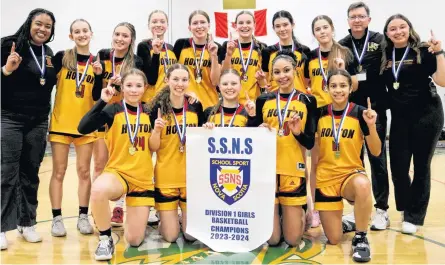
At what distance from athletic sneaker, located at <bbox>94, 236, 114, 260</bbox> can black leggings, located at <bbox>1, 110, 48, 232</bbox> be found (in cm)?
85

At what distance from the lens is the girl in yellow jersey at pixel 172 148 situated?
348 cm

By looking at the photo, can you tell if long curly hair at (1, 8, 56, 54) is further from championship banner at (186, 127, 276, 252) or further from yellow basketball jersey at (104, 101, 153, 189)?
championship banner at (186, 127, 276, 252)

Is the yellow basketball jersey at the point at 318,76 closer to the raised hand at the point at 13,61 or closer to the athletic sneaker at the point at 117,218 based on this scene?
the athletic sneaker at the point at 117,218

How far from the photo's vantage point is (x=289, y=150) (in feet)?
11.1

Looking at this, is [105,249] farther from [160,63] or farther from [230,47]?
[230,47]

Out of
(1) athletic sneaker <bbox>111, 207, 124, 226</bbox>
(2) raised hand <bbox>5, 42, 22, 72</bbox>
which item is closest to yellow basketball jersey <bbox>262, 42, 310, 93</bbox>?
(1) athletic sneaker <bbox>111, 207, 124, 226</bbox>

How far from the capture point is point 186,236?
11.6 feet

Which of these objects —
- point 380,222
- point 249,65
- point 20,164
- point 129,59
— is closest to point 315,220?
point 380,222

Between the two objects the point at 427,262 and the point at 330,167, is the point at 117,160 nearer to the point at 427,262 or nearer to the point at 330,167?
the point at 330,167

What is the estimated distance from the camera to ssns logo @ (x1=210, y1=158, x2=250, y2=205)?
3.26 meters

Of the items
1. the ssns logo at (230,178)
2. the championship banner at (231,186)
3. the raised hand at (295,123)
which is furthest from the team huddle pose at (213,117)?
the ssns logo at (230,178)

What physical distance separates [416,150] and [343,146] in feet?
2.84

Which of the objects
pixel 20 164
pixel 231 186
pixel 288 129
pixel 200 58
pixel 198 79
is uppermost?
pixel 200 58

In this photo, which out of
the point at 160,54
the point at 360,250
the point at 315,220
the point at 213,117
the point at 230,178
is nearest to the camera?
the point at 360,250
